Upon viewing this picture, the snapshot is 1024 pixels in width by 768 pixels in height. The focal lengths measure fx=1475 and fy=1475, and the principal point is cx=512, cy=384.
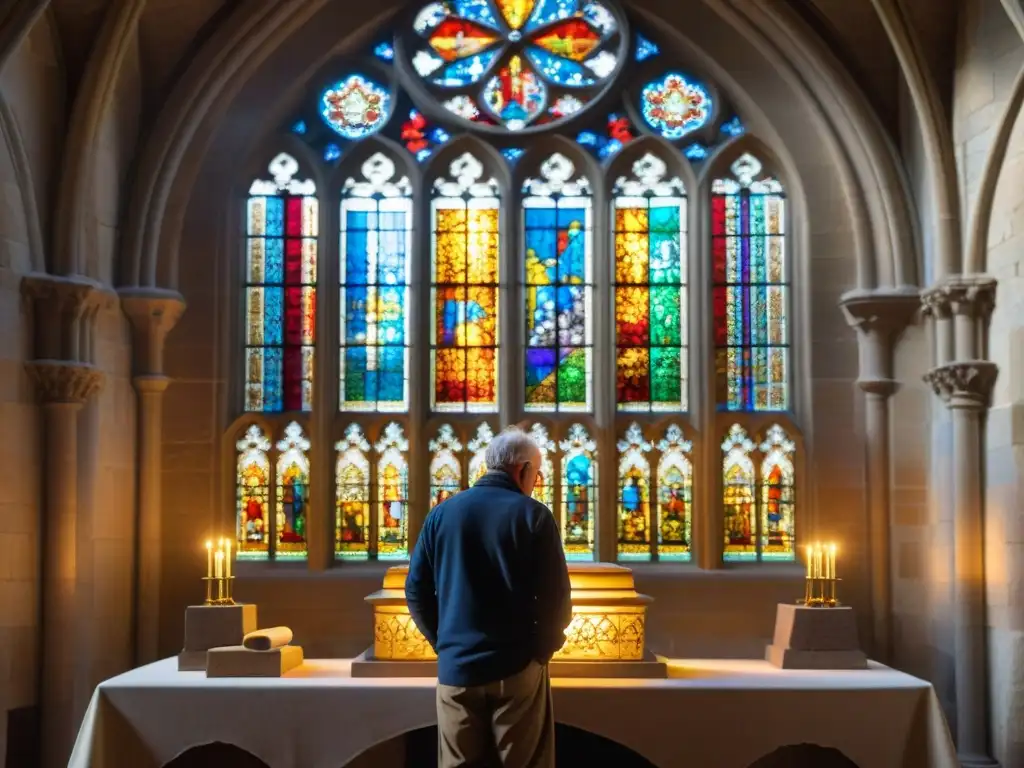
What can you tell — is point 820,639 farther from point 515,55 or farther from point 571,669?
point 515,55

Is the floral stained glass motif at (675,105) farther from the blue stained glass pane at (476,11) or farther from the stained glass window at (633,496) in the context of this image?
the stained glass window at (633,496)

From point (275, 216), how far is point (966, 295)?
4.58 m

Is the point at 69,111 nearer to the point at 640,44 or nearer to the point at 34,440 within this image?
the point at 34,440

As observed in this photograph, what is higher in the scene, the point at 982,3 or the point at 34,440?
the point at 982,3

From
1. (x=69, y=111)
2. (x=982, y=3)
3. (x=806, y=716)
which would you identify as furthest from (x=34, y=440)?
(x=982, y=3)

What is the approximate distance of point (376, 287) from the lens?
32.9 ft

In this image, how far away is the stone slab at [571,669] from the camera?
6926 millimetres

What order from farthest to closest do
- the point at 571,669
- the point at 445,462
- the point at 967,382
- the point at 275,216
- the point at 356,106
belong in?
the point at 356,106
the point at 275,216
the point at 445,462
the point at 967,382
the point at 571,669

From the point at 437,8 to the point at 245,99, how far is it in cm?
150

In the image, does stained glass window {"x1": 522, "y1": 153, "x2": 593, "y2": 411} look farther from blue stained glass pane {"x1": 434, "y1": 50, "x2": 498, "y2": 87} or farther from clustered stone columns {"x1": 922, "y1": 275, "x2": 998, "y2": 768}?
clustered stone columns {"x1": 922, "y1": 275, "x2": 998, "y2": 768}

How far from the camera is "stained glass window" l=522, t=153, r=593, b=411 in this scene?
9945 millimetres

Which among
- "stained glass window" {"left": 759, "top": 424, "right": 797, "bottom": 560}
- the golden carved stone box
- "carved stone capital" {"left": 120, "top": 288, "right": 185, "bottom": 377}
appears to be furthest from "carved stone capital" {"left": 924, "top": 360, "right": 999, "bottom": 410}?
"carved stone capital" {"left": 120, "top": 288, "right": 185, "bottom": 377}

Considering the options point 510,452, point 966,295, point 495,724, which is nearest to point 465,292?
point 966,295

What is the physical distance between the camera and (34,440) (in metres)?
8.41
